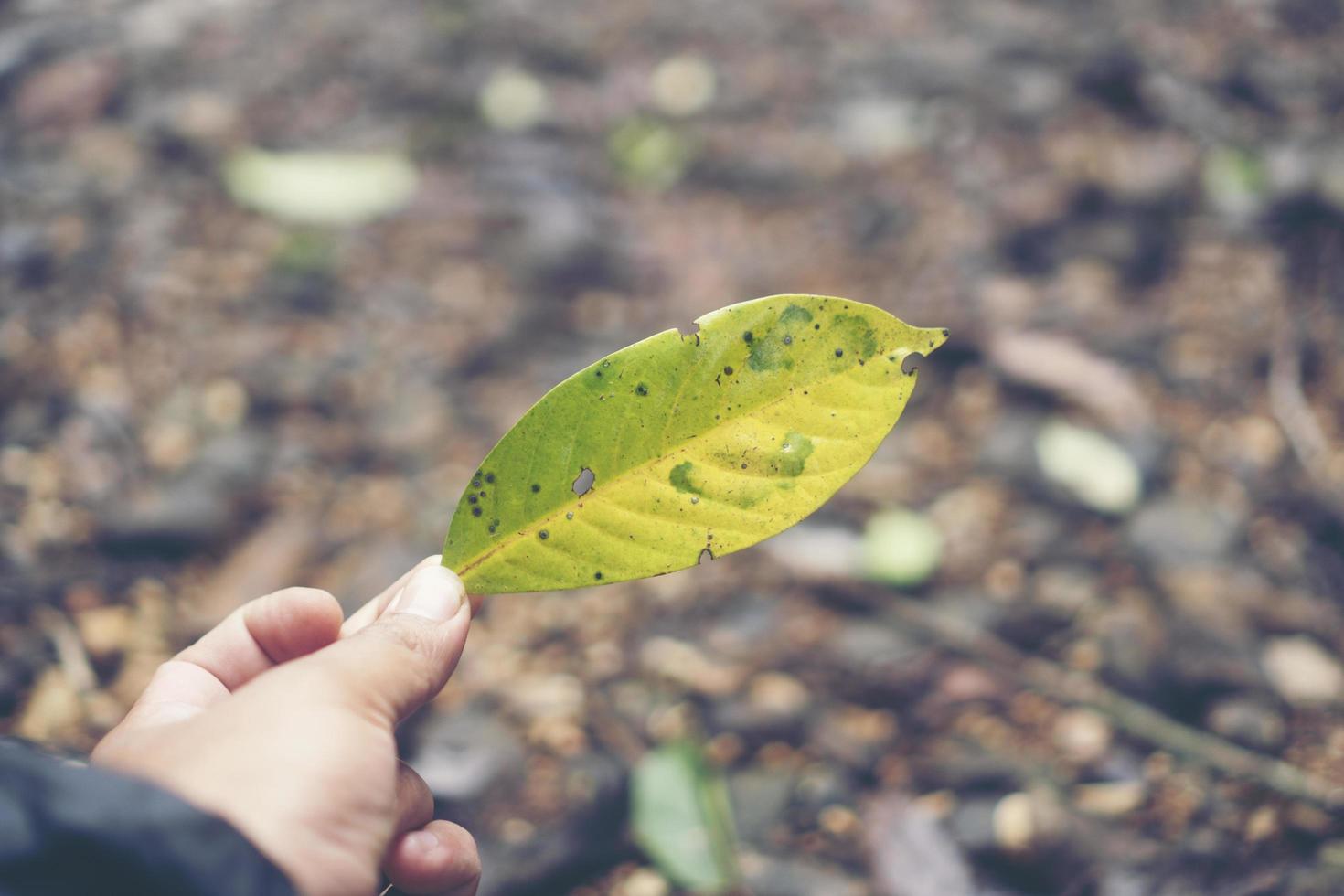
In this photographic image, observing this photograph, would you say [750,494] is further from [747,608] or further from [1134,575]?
[1134,575]

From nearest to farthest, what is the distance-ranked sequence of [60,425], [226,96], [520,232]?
[60,425] < [520,232] < [226,96]

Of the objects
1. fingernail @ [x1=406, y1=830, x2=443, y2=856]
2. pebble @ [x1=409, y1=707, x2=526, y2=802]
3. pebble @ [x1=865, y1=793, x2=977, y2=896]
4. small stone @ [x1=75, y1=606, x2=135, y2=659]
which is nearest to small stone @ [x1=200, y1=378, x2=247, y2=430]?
small stone @ [x1=75, y1=606, x2=135, y2=659]

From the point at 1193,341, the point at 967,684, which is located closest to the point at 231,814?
the point at 967,684

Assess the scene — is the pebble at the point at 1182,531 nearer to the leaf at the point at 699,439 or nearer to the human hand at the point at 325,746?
the leaf at the point at 699,439

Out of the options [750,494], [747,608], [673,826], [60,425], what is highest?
[750,494]

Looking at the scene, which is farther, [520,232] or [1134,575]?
[520,232]

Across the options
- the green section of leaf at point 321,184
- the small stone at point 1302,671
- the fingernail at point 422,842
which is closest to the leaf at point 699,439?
the fingernail at point 422,842
